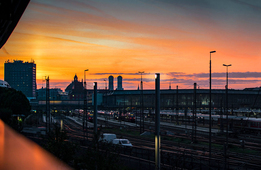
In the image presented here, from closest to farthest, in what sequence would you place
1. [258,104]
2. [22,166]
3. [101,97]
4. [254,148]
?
[22,166], [254,148], [258,104], [101,97]

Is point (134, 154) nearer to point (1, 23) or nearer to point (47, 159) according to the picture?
point (1, 23)

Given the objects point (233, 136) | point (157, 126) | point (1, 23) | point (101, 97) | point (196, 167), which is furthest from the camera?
point (101, 97)

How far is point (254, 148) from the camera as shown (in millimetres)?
25641

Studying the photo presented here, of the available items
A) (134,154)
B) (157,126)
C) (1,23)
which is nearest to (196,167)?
(134,154)

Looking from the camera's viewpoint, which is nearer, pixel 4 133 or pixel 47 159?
pixel 47 159

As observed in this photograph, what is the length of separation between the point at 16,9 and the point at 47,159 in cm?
526

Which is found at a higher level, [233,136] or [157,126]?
[157,126]

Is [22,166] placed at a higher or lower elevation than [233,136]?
higher

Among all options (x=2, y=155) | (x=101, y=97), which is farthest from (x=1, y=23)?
(x=101, y=97)

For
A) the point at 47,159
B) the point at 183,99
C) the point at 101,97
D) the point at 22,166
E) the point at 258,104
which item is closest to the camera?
the point at 22,166

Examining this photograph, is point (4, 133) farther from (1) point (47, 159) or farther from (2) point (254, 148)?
(2) point (254, 148)

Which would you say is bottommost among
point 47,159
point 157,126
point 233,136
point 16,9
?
point 233,136

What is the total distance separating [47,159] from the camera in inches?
96.3

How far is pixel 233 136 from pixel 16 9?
112 feet
